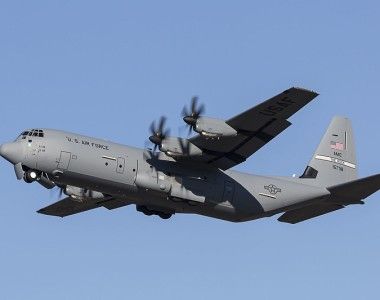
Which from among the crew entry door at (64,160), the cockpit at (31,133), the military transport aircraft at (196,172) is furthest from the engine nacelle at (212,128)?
the cockpit at (31,133)

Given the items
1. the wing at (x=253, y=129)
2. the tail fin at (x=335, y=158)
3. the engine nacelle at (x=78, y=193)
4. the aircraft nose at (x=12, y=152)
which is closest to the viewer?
the wing at (x=253, y=129)

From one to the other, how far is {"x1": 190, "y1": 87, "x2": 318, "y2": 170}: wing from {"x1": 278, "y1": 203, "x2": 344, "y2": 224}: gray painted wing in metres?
4.62

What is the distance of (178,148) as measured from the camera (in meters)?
42.7

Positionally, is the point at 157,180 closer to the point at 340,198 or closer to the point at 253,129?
the point at 253,129

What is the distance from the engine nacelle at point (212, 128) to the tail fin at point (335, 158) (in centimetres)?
783

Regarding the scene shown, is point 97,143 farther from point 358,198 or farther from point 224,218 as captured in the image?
point 358,198

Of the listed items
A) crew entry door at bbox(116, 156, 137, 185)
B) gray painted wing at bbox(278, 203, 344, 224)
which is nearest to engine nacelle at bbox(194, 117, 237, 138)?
crew entry door at bbox(116, 156, 137, 185)

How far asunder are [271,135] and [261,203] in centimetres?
389

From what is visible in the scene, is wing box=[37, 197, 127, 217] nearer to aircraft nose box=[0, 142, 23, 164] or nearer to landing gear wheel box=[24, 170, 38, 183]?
landing gear wheel box=[24, 170, 38, 183]

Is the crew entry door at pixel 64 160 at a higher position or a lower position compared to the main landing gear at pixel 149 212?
higher

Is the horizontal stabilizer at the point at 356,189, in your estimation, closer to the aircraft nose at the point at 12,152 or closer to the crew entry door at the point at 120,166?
the crew entry door at the point at 120,166

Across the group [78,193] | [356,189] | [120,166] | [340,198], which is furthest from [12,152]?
[356,189]

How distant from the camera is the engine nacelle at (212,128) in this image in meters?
40.9

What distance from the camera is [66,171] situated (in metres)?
41.4
